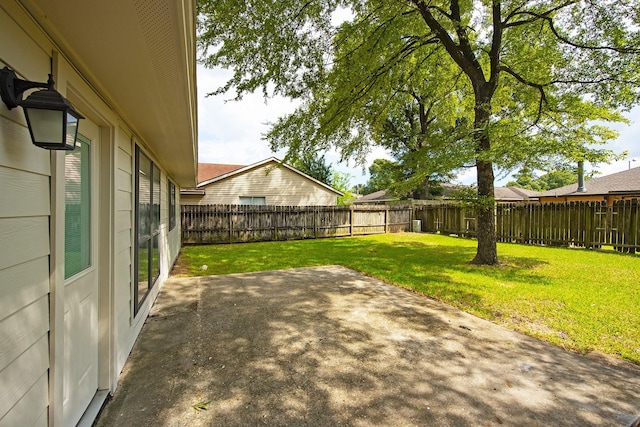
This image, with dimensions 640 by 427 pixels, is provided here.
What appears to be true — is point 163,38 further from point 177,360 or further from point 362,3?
point 362,3

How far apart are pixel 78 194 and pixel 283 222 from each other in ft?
38.1

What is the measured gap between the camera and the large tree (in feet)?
19.6

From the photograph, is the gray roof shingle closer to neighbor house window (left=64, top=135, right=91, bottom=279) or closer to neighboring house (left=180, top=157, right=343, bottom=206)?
neighboring house (left=180, top=157, right=343, bottom=206)

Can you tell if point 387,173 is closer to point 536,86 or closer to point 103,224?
point 536,86

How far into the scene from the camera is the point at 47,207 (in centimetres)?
141

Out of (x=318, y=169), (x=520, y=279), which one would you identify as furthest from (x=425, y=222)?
(x=318, y=169)

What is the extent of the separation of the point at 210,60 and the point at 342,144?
4579 mm

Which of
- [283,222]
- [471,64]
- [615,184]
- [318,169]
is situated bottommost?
[283,222]

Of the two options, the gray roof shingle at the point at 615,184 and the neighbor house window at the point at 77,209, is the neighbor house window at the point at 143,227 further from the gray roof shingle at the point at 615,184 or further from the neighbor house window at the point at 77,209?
the gray roof shingle at the point at 615,184

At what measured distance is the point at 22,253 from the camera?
121cm

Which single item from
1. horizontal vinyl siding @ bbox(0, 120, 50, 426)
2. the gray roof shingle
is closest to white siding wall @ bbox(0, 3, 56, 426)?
horizontal vinyl siding @ bbox(0, 120, 50, 426)

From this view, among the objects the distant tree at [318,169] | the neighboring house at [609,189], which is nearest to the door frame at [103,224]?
the neighboring house at [609,189]

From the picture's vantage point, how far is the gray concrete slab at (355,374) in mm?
2059

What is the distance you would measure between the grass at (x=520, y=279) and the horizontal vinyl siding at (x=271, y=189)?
19.8ft
